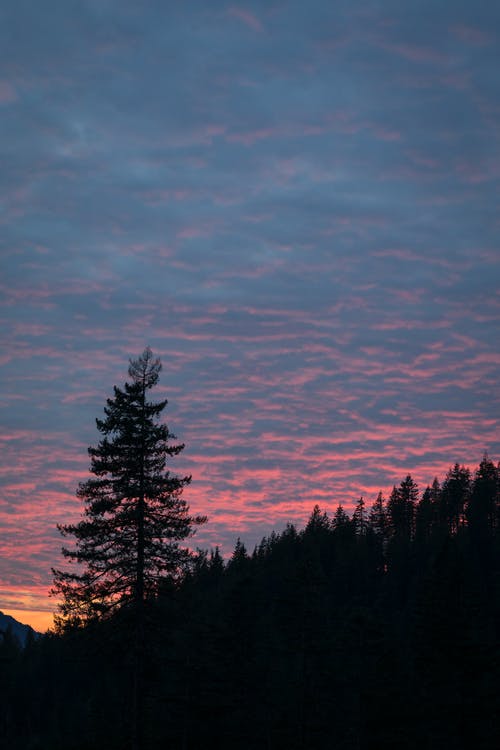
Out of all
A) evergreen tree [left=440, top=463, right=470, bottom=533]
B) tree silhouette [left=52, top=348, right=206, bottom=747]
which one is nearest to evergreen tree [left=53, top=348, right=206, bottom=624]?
tree silhouette [left=52, top=348, right=206, bottom=747]

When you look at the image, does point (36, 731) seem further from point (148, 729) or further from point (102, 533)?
point (102, 533)

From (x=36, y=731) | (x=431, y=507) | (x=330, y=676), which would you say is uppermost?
(x=431, y=507)

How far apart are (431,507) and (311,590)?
414 feet

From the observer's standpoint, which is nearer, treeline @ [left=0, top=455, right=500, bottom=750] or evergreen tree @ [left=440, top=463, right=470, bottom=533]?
treeline @ [left=0, top=455, right=500, bottom=750]

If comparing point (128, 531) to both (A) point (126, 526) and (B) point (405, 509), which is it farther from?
(B) point (405, 509)

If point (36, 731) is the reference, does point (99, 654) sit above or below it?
above

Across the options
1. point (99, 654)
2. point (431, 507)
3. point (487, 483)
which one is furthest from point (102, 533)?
point (431, 507)

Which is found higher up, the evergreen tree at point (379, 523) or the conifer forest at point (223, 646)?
the evergreen tree at point (379, 523)

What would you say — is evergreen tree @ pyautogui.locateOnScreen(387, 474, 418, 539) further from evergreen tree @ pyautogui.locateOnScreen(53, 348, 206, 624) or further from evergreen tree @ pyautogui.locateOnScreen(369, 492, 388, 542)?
evergreen tree @ pyautogui.locateOnScreen(53, 348, 206, 624)

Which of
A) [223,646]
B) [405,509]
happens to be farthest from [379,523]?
[223,646]

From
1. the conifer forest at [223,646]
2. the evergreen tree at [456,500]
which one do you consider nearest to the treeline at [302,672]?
the conifer forest at [223,646]

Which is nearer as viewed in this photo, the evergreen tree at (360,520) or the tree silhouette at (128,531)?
the tree silhouette at (128,531)

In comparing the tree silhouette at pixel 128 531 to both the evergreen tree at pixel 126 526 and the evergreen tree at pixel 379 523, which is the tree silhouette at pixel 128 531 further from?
the evergreen tree at pixel 379 523

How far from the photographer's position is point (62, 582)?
105 ft
